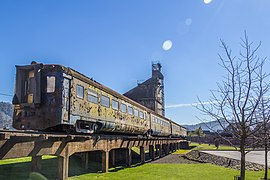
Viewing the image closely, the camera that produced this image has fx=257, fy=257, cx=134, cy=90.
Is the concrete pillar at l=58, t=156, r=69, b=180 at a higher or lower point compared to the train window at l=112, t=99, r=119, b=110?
lower

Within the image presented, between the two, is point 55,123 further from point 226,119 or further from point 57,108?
point 226,119

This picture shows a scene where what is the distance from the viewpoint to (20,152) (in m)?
7.84

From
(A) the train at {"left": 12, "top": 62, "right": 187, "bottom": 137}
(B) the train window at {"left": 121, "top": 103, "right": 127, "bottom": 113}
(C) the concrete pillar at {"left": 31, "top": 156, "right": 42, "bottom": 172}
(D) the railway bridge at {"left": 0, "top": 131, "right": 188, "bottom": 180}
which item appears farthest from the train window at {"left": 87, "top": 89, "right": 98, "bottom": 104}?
(C) the concrete pillar at {"left": 31, "top": 156, "right": 42, "bottom": 172}

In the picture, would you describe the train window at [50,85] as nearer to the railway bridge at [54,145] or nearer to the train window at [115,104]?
the railway bridge at [54,145]

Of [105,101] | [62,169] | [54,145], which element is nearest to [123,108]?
[105,101]

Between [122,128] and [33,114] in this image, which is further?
[122,128]

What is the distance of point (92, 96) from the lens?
13.7 meters

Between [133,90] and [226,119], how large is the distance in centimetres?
5083

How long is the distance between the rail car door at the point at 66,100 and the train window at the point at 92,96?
198cm

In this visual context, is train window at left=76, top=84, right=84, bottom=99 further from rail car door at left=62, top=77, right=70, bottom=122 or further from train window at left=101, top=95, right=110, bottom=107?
train window at left=101, top=95, right=110, bottom=107

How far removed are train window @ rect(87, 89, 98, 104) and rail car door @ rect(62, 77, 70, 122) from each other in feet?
6.49

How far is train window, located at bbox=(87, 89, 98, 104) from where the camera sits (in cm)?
1327

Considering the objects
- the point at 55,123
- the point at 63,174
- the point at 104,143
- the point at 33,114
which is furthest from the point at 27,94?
the point at 104,143

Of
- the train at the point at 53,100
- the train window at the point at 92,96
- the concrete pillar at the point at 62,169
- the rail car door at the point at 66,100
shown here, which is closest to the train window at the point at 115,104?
the train window at the point at 92,96
